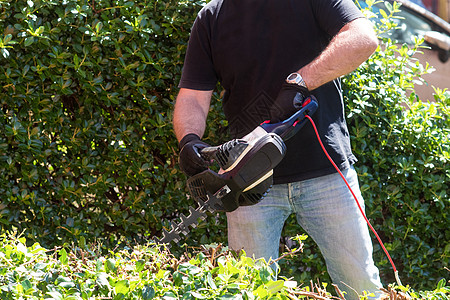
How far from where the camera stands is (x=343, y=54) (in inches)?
81.6

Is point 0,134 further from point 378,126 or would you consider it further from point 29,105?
point 378,126

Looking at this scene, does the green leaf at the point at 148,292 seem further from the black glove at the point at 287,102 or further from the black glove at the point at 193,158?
the black glove at the point at 287,102

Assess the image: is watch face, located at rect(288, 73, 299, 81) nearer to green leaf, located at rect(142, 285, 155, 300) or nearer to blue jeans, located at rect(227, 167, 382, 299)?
blue jeans, located at rect(227, 167, 382, 299)

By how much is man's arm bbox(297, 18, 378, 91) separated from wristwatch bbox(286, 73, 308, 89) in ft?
0.08

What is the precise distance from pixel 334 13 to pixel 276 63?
0.33 metres

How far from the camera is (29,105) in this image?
9.14 ft

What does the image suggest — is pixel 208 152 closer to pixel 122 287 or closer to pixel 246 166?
pixel 246 166

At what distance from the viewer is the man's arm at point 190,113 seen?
7.97 feet

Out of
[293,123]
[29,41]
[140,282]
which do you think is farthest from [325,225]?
[29,41]

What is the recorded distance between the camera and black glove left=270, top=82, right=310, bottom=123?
2078 mm

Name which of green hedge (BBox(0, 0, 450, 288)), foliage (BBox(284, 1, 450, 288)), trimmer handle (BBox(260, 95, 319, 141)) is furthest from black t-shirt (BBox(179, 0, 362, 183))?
foliage (BBox(284, 1, 450, 288))

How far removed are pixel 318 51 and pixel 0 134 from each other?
1.71m

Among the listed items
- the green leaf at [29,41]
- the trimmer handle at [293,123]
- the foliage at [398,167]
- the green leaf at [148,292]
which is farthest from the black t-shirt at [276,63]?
the green leaf at [148,292]

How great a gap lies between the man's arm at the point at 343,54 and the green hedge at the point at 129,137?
2.87 ft
